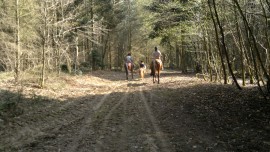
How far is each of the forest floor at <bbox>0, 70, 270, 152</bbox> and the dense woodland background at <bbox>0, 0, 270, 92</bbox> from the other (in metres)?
1.38

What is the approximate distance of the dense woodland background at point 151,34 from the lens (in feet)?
43.0

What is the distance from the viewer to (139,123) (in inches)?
367

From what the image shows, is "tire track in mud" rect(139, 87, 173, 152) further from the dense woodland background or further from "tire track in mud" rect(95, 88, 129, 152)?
the dense woodland background

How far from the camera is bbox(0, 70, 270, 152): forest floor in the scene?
284 inches

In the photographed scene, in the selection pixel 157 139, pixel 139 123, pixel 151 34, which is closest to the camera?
pixel 157 139

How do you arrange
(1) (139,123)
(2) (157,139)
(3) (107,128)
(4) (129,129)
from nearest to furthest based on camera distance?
(2) (157,139) < (4) (129,129) < (3) (107,128) < (1) (139,123)

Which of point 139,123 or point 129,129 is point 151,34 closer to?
point 139,123

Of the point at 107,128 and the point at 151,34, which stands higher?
the point at 151,34

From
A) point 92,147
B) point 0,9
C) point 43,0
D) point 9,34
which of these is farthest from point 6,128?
point 9,34

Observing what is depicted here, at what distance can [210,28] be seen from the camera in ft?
55.8

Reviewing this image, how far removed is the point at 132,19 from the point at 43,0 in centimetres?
3435

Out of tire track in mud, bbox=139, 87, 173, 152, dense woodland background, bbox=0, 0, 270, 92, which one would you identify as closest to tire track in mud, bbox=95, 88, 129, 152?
tire track in mud, bbox=139, 87, 173, 152

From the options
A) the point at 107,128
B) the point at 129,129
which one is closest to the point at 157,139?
the point at 129,129

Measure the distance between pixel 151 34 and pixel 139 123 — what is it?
84.8ft
